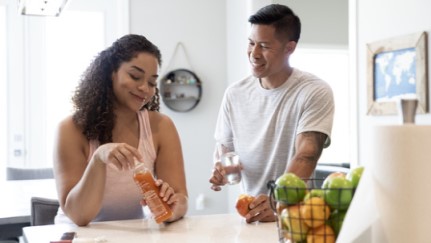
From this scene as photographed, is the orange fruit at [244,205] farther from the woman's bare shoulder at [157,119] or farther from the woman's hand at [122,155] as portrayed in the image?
the woman's bare shoulder at [157,119]

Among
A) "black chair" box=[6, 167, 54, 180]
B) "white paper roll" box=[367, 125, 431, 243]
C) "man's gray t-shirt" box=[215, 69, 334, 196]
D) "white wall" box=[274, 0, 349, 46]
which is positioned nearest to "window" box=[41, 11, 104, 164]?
"black chair" box=[6, 167, 54, 180]

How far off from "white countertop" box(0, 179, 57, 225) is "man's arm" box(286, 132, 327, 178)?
1.15m

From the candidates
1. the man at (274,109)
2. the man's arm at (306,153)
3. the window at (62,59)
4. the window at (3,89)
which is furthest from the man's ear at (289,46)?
the window at (3,89)

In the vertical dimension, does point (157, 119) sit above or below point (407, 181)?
above

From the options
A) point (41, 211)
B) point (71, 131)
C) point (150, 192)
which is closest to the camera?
point (150, 192)

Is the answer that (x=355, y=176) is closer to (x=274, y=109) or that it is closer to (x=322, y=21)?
(x=274, y=109)

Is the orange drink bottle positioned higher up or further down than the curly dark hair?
further down

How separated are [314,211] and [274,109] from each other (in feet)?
3.62

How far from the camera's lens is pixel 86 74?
5.78ft

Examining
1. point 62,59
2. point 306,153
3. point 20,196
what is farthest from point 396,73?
point 62,59

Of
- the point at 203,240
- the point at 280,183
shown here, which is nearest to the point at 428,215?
the point at 280,183

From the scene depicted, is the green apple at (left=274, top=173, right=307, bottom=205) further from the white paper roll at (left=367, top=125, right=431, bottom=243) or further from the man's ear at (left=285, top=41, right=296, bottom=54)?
the man's ear at (left=285, top=41, right=296, bottom=54)

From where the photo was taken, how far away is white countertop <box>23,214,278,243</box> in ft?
4.29

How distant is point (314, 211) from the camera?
0.87 metres
